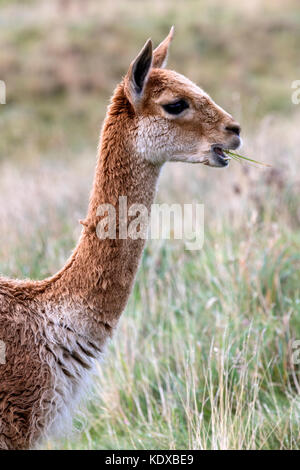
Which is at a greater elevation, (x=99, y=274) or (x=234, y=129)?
(x=234, y=129)

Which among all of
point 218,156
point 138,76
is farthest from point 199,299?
point 138,76

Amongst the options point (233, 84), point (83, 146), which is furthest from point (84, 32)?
point (83, 146)

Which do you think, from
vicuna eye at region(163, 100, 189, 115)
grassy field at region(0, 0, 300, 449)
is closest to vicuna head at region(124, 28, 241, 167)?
vicuna eye at region(163, 100, 189, 115)

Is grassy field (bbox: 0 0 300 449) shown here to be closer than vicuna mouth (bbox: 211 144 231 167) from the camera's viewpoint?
No

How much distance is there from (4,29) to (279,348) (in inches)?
759

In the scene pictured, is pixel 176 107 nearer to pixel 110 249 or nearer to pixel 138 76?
pixel 138 76

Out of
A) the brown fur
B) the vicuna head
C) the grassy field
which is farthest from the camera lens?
the grassy field

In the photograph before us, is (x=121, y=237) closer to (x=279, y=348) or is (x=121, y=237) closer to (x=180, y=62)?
(x=279, y=348)

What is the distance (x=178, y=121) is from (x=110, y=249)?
671 millimetres

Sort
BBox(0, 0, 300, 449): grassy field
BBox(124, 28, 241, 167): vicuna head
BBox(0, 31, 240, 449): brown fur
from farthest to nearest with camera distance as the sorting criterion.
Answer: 1. BBox(0, 0, 300, 449): grassy field
2. BBox(124, 28, 241, 167): vicuna head
3. BBox(0, 31, 240, 449): brown fur

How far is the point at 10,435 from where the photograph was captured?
3.01 metres

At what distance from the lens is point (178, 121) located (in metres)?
3.27

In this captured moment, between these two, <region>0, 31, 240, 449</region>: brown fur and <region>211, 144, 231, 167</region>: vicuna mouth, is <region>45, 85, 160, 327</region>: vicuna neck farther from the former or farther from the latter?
<region>211, 144, 231, 167</region>: vicuna mouth

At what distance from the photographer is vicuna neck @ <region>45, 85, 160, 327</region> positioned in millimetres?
3186
